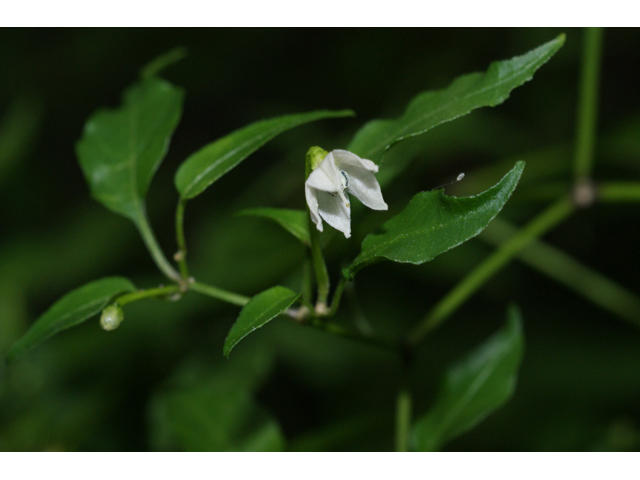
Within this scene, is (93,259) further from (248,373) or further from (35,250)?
(248,373)

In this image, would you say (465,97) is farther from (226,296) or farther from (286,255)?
(286,255)

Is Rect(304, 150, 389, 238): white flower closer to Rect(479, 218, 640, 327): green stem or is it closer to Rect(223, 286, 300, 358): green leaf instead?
Rect(223, 286, 300, 358): green leaf

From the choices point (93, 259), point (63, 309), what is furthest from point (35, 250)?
point (63, 309)

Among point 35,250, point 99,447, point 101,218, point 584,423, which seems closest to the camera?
point 99,447

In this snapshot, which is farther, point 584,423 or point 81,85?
point 81,85

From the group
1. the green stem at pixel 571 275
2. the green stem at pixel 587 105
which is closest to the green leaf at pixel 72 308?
the green stem at pixel 587 105

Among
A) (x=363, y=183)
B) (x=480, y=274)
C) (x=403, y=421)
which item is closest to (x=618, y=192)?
(x=480, y=274)
